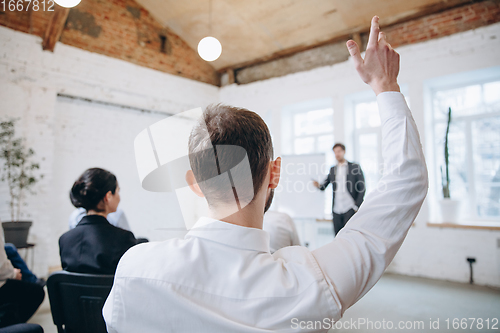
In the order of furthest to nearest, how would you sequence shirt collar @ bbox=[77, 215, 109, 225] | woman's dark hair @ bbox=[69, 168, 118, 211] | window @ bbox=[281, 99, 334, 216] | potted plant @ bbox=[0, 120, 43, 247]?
window @ bbox=[281, 99, 334, 216] → potted plant @ bbox=[0, 120, 43, 247] → woman's dark hair @ bbox=[69, 168, 118, 211] → shirt collar @ bbox=[77, 215, 109, 225]

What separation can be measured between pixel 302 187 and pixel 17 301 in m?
4.08

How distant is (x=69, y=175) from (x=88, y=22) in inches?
95.9

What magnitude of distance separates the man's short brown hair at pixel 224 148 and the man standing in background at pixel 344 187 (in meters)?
3.87

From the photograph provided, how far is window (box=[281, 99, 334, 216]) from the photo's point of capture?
563 centimetres

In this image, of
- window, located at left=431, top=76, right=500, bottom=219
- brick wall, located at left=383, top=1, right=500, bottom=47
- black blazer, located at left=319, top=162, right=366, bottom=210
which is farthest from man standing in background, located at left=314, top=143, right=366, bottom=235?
brick wall, located at left=383, top=1, right=500, bottom=47

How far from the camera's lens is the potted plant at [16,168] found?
3.92m

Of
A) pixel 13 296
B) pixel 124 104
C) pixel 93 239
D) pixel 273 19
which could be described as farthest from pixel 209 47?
pixel 13 296

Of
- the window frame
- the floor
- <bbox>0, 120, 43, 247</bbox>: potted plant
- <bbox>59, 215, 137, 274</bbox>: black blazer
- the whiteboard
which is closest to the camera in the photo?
<bbox>59, 215, 137, 274</bbox>: black blazer

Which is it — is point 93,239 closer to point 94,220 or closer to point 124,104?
point 94,220

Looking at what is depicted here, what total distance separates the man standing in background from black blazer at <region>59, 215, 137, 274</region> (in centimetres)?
338

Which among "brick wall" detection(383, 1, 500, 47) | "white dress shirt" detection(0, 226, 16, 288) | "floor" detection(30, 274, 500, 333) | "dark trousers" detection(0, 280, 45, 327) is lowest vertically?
"floor" detection(30, 274, 500, 333)

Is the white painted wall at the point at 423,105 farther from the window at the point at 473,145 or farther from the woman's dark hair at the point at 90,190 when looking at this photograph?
the woman's dark hair at the point at 90,190

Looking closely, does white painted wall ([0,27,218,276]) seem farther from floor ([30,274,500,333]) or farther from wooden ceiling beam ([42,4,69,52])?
floor ([30,274,500,333])

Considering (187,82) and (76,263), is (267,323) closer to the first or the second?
(76,263)
